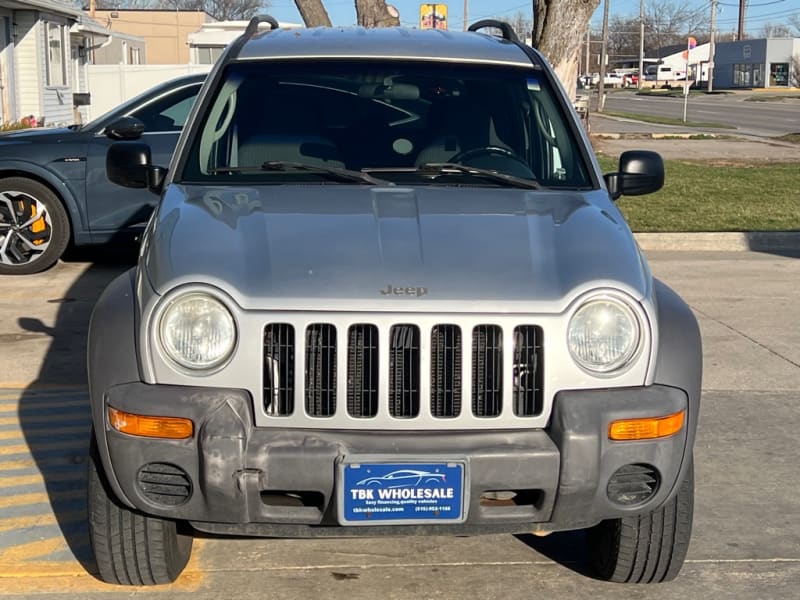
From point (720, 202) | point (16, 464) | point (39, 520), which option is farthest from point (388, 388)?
point (720, 202)

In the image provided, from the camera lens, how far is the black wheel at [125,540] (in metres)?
3.80

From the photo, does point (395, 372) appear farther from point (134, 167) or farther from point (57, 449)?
point (57, 449)

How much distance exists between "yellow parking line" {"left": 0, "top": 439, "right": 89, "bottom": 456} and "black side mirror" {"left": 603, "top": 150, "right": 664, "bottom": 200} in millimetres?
2721

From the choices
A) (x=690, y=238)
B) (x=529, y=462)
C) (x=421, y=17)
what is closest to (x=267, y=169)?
(x=529, y=462)

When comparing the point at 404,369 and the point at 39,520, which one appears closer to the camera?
the point at 404,369

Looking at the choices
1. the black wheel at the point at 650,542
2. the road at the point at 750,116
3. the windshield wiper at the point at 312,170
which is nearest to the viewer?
the black wheel at the point at 650,542

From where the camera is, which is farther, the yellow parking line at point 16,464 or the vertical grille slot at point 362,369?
the yellow parking line at point 16,464

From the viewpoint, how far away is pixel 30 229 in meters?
10.1

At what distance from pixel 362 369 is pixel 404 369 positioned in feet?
0.41

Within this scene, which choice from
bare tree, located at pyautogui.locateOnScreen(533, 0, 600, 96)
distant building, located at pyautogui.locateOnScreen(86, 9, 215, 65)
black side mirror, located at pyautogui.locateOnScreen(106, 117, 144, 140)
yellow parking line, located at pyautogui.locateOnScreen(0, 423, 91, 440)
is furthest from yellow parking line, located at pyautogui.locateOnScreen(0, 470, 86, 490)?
distant building, located at pyautogui.locateOnScreen(86, 9, 215, 65)

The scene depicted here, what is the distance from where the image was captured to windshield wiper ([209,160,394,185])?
461cm

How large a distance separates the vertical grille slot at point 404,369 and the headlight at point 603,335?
47cm

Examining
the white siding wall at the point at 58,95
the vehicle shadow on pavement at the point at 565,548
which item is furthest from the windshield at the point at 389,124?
the white siding wall at the point at 58,95

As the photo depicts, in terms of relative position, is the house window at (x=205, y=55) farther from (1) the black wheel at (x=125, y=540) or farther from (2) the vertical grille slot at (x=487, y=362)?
(2) the vertical grille slot at (x=487, y=362)
